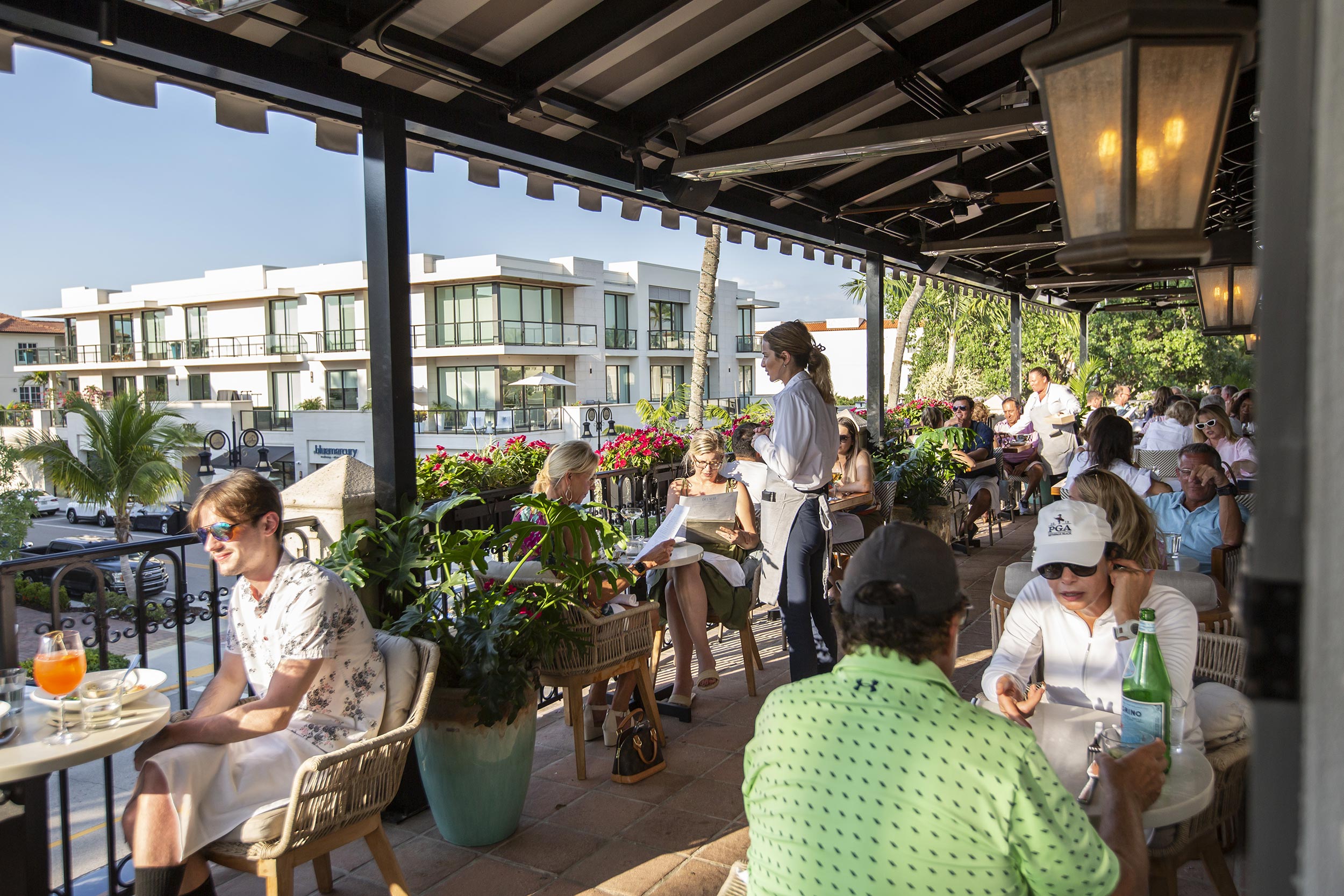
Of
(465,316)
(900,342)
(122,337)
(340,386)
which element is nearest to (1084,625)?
(900,342)

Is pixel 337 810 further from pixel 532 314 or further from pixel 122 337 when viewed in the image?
pixel 122 337

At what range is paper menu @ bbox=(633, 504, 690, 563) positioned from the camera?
423 centimetres

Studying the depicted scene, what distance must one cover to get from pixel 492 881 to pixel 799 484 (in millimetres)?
2286

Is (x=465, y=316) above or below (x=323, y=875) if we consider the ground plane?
above

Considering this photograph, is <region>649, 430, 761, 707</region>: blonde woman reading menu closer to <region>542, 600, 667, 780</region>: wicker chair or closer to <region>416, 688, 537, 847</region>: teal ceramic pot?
<region>542, 600, 667, 780</region>: wicker chair

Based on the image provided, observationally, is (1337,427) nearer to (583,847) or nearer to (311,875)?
(583,847)

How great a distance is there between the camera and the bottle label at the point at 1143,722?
6.72 ft

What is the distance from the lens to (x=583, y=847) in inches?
131

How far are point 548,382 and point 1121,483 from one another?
33316mm

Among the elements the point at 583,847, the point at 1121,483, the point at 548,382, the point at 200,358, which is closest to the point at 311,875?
the point at 583,847

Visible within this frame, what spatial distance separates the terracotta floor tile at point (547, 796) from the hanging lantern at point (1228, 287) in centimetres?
382

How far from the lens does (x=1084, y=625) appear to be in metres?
2.51

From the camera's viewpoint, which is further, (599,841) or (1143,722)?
(599,841)

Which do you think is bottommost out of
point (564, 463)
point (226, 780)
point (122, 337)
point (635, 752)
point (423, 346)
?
point (635, 752)
